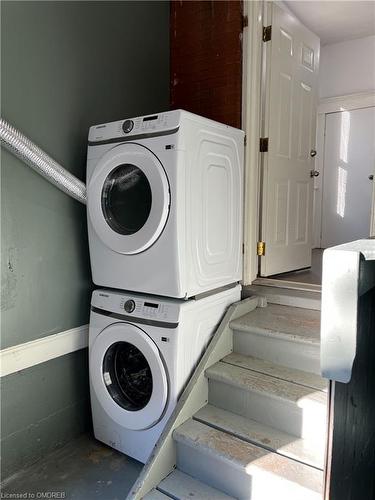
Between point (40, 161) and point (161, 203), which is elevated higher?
point (40, 161)

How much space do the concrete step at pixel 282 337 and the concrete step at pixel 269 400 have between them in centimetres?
16

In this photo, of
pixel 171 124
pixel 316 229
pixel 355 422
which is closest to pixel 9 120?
pixel 171 124

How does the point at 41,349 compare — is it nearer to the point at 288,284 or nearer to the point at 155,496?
the point at 155,496

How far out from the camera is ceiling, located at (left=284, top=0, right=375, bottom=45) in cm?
311

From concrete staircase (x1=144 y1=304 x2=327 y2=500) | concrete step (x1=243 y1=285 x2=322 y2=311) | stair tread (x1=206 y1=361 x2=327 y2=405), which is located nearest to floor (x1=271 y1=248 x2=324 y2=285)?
concrete step (x1=243 y1=285 x2=322 y2=311)

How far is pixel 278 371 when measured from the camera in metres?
1.86

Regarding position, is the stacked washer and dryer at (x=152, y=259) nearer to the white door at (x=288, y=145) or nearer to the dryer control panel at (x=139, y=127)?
the dryer control panel at (x=139, y=127)

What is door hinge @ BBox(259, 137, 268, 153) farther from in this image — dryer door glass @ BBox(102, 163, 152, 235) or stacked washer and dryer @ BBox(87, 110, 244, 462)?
dryer door glass @ BBox(102, 163, 152, 235)

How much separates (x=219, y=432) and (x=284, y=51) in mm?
2438

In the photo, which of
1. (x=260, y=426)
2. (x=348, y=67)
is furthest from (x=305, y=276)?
(x=348, y=67)

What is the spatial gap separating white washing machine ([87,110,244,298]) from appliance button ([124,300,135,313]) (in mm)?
82

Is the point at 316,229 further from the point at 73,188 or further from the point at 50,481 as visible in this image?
the point at 50,481

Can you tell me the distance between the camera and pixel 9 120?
5.57 ft

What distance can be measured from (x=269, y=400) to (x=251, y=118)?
5.41 ft
